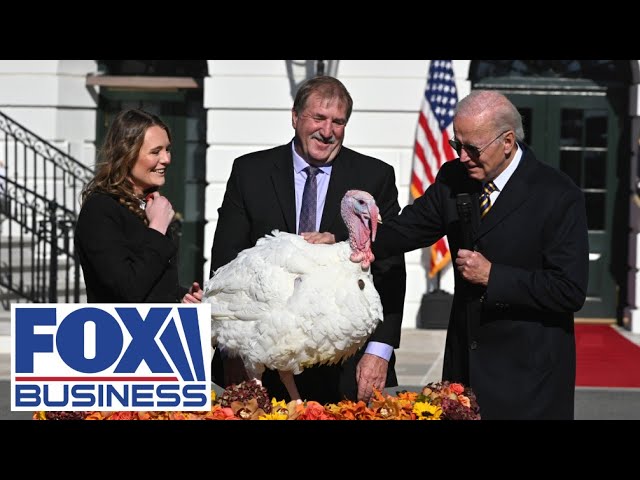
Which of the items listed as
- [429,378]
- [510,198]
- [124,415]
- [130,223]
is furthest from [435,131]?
[124,415]

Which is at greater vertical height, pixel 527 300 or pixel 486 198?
pixel 486 198

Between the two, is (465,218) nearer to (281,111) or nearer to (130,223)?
(130,223)

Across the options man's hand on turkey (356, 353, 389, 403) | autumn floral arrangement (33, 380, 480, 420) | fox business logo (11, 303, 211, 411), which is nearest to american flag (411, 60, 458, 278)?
man's hand on turkey (356, 353, 389, 403)

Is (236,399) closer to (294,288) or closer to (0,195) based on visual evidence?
(294,288)

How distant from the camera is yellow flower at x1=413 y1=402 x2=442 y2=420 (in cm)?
368

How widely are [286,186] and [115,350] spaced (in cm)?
137

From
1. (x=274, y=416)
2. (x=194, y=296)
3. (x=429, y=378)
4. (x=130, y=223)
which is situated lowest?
(x=429, y=378)

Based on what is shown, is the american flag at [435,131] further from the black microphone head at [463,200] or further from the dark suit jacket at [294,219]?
the black microphone head at [463,200]

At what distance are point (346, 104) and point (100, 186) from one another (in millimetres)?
1051

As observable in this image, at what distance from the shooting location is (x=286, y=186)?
4594mm

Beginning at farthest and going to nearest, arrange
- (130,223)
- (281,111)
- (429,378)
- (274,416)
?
(281,111)
(429,378)
(130,223)
(274,416)

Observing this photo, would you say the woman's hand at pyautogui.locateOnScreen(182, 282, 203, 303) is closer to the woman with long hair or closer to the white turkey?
the woman with long hair

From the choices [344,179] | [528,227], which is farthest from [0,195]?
[528,227]

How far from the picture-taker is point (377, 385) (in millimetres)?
4395
